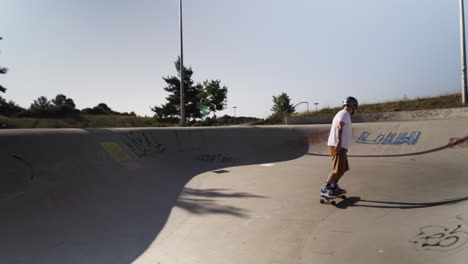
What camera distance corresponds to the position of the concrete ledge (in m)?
11.8

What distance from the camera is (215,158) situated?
324 inches

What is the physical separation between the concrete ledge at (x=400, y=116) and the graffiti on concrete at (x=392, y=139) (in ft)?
16.5

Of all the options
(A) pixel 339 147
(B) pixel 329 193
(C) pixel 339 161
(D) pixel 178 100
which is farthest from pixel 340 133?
(D) pixel 178 100

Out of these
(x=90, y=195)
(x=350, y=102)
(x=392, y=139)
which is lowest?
(x=90, y=195)

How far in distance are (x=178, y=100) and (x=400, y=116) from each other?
92.8 ft

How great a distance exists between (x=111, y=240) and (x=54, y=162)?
7.44ft

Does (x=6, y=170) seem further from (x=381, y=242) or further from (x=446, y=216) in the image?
(x=446, y=216)

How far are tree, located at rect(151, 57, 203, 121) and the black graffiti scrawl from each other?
2707 centimetres

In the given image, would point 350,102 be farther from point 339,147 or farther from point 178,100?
point 178,100

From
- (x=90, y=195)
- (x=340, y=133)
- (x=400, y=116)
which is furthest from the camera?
(x=400, y=116)

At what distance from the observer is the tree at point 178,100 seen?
34.5 metres

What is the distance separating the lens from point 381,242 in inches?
101

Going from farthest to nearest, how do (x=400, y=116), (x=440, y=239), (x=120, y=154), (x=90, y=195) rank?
(x=400, y=116)
(x=120, y=154)
(x=90, y=195)
(x=440, y=239)

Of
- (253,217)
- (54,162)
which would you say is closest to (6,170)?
(54,162)
